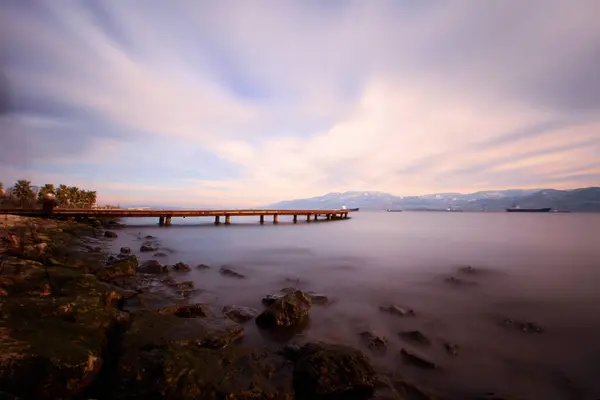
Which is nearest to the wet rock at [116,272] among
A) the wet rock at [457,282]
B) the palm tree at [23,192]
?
the wet rock at [457,282]

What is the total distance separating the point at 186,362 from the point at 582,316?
13.7 m

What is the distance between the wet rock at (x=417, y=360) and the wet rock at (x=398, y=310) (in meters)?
2.86

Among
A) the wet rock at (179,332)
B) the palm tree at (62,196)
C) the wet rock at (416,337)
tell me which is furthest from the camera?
the palm tree at (62,196)

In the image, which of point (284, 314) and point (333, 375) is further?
point (284, 314)

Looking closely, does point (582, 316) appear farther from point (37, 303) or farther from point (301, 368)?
point (37, 303)

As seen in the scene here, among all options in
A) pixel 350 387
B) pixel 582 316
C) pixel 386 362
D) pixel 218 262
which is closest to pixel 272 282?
pixel 218 262

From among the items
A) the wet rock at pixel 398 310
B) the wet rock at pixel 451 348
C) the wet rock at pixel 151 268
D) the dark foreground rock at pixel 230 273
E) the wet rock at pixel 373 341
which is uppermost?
the wet rock at pixel 151 268

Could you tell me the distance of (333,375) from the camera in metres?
4.77

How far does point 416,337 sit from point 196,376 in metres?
6.18

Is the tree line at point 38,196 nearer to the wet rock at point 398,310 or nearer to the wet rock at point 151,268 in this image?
the wet rock at point 151,268

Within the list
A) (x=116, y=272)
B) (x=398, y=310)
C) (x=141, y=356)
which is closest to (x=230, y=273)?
(x=116, y=272)

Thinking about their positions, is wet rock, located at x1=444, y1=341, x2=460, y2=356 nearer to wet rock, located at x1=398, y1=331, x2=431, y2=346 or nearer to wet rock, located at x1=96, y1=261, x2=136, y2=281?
wet rock, located at x1=398, y1=331, x2=431, y2=346

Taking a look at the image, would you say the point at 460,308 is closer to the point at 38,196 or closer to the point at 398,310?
the point at 398,310

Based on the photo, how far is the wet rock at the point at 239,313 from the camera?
312 inches
